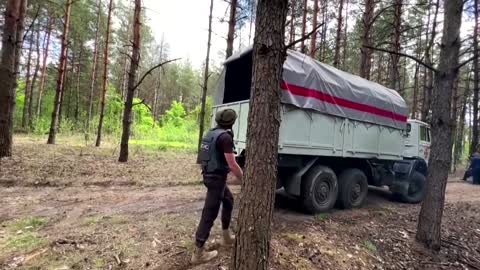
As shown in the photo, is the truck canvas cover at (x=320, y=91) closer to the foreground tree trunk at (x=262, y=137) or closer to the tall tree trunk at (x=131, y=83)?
the foreground tree trunk at (x=262, y=137)

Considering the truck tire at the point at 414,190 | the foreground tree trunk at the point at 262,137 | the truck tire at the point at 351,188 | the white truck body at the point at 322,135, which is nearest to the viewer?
the foreground tree trunk at the point at 262,137

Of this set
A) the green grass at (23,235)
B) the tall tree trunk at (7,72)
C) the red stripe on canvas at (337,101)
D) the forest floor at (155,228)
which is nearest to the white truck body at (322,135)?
the red stripe on canvas at (337,101)

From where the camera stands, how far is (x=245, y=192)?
9.47 feet

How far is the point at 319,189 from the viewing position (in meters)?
6.19

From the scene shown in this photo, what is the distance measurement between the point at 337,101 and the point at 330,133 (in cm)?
70

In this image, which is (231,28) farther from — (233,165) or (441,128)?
(233,165)

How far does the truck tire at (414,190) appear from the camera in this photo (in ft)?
26.6

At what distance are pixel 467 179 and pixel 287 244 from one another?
14.7 meters

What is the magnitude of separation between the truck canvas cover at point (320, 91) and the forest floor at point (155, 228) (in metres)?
2.19

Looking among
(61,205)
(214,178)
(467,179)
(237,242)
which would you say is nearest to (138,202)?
(61,205)

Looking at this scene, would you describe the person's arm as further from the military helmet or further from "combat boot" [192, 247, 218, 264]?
"combat boot" [192, 247, 218, 264]

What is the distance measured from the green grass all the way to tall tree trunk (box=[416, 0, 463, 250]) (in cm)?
598

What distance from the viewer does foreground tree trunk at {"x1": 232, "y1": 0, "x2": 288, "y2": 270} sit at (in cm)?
284

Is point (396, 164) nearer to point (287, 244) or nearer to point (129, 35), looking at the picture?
point (287, 244)
